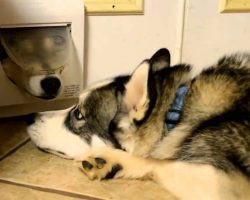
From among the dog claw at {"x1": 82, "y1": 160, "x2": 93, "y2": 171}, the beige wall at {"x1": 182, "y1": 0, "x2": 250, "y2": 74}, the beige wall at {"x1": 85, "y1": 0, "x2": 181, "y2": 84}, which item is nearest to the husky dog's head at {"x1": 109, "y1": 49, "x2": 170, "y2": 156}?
the dog claw at {"x1": 82, "y1": 160, "x2": 93, "y2": 171}

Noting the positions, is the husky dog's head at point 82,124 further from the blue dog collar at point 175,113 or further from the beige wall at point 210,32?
the beige wall at point 210,32

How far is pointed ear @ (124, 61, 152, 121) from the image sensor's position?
112cm

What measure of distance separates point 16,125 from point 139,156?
0.67 metres

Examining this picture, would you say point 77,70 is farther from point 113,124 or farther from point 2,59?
point 113,124

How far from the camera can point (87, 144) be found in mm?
1295

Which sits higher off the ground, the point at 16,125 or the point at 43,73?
the point at 43,73

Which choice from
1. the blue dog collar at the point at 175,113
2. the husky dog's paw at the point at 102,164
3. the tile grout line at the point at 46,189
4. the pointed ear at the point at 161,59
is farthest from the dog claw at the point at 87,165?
the pointed ear at the point at 161,59

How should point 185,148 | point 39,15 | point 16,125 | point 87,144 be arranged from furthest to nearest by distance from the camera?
point 16,125
point 39,15
point 87,144
point 185,148

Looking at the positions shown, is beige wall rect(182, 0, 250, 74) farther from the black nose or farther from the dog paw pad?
the dog paw pad

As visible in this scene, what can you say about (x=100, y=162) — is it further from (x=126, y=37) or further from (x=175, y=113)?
(x=126, y=37)

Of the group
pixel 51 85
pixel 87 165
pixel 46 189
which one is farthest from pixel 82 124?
pixel 51 85

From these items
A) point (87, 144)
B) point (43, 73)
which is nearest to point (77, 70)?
point (43, 73)

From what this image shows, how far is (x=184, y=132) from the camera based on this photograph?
117 centimetres

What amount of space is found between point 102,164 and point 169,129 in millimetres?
Answer: 231
